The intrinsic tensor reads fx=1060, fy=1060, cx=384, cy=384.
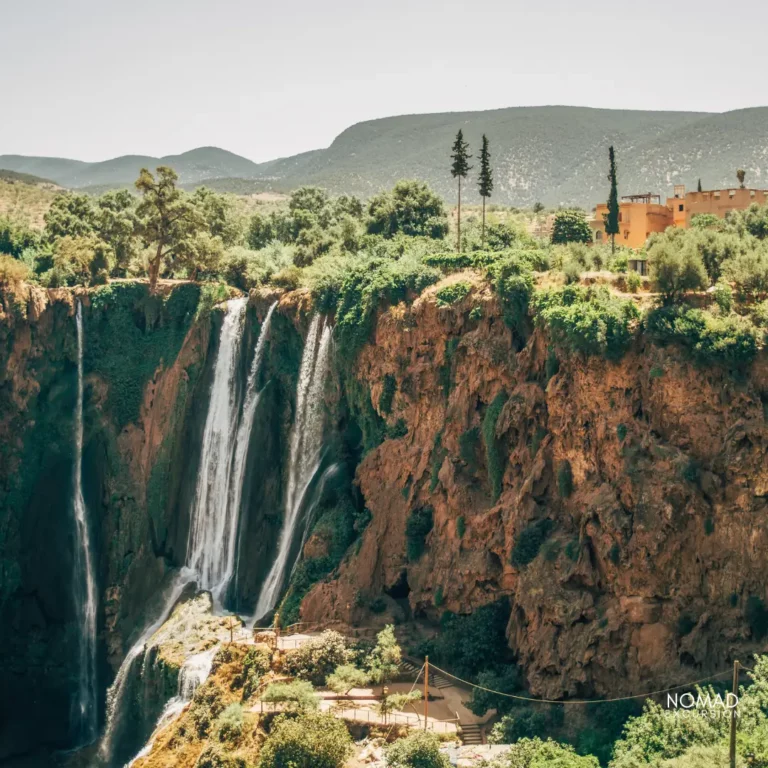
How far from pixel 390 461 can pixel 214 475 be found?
1244 cm

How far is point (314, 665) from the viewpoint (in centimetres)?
3828

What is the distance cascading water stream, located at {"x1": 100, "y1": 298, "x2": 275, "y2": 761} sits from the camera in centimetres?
5106

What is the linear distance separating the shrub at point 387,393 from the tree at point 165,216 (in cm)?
2255

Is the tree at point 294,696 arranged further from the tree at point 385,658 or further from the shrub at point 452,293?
the shrub at point 452,293

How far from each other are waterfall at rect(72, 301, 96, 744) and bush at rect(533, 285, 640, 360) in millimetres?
31370

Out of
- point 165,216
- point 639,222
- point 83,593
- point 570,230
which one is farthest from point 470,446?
point 165,216

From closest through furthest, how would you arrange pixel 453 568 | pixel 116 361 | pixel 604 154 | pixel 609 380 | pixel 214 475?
1. pixel 609 380
2. pixel 453 568
3. pixel 214 475
4. pixel 116 361
5. pixel 604 154

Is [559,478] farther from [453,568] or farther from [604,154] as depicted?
[604,154]

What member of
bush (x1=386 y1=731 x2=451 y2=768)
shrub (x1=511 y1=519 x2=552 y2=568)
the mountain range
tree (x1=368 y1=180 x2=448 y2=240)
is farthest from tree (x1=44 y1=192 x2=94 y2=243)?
bush (x1=386 y1=731 x2=451 y2=768)

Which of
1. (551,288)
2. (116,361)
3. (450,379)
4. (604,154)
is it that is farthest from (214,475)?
(604,154)

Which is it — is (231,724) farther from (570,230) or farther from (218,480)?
(570,230)

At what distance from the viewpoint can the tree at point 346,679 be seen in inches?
1433

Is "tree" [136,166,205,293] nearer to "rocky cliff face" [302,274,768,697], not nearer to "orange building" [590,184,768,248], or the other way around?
"rocky cliff face" [302,274,768,697]

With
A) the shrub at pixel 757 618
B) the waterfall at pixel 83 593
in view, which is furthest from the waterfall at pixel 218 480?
the shrub at pixel 757 618
